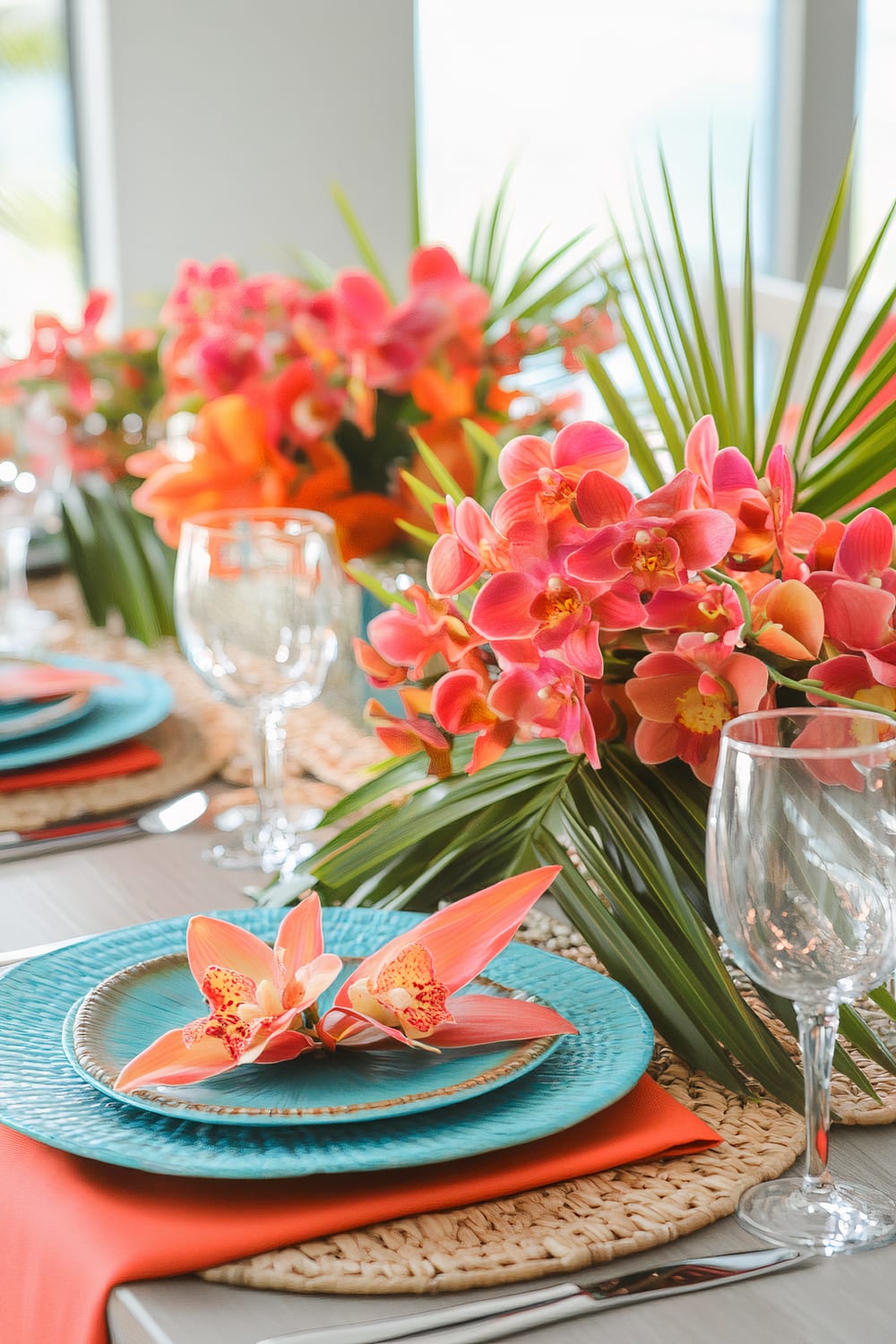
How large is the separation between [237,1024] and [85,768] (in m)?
0.53

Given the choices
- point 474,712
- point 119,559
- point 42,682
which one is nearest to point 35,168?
point 119,559

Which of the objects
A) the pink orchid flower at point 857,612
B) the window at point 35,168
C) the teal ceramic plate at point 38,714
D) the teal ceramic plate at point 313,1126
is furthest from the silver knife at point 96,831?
the window at point 35,168

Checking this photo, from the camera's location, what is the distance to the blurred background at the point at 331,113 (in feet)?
8.41

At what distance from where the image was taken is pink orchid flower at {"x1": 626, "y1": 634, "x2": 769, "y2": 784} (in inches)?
23.9

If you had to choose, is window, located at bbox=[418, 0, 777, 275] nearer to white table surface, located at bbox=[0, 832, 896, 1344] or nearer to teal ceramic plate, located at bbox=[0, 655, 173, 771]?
teal ceramic plate, located at bbox=[0, 655, 173, 771]

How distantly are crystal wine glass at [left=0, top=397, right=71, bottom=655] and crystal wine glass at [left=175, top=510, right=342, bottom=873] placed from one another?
53 cm

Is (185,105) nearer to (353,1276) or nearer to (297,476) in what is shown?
(297,476)

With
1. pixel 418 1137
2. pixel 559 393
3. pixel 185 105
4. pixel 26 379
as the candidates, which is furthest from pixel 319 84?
pixel 418 1137

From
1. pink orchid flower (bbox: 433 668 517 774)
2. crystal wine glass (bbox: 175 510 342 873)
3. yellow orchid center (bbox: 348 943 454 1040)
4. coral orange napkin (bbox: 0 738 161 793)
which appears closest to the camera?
Answer: yellow orchid center (bbox: 348 943 454 1040)

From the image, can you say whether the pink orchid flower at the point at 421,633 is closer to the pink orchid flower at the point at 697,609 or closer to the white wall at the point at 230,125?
the pink orchid flower at the point at 697,609

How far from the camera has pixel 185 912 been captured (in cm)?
82

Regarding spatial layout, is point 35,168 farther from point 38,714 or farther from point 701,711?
point 701,711

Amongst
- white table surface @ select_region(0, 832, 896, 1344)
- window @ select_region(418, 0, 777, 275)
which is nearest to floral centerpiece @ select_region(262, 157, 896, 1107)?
white table surface @ select_region(0, 832, 896, 1344)

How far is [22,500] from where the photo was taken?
1.40 m
